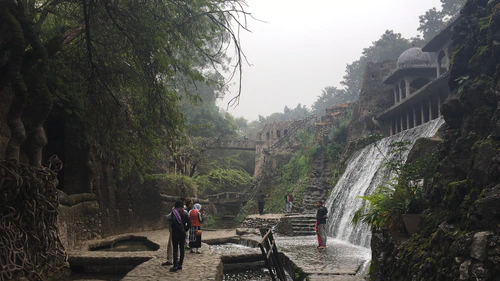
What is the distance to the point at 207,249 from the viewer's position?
11.4 meters

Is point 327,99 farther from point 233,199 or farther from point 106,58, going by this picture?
point 106,58

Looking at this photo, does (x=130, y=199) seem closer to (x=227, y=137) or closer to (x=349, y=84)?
(x=227, y=137)

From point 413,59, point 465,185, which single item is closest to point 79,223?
point 465,185

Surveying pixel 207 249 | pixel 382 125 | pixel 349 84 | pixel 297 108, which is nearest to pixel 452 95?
pixel 207 249

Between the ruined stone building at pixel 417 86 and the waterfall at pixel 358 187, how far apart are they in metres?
2.78

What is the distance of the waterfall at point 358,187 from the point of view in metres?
13.4

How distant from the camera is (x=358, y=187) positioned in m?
17.0

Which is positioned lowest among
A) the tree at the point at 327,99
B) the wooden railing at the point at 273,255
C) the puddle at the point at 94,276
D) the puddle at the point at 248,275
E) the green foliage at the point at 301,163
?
the puddle at the point at 248,275

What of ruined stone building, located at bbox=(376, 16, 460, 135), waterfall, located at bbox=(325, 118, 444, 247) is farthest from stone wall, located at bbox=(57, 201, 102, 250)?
ruined stone building, located at bbox=(376, 16, 460, 135)

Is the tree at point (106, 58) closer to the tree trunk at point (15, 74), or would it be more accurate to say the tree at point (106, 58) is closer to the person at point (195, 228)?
the tree trunk at point (15, 74)

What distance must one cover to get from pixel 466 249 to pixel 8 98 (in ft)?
34.6

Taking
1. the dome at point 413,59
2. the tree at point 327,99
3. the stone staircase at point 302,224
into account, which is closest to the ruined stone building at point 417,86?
the dome at point 413,59

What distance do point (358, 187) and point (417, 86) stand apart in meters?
12.6

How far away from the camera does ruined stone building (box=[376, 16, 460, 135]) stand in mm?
20312
